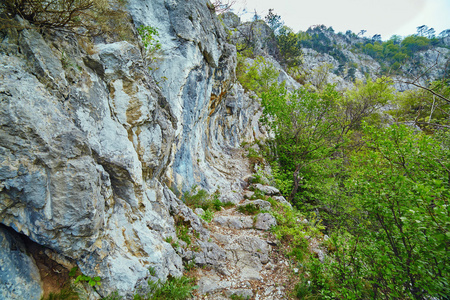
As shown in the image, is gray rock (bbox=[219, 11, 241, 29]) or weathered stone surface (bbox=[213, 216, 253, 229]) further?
Result: gray rock (bbox=[219, 11, 241, 29])

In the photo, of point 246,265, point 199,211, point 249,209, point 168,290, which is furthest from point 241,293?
point 249,209

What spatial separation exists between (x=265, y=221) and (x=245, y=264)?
230cm

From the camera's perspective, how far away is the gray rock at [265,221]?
7758 mm

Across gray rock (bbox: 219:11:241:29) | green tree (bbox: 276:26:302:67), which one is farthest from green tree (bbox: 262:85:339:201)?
green tree (bbox: 276:26:302:67)

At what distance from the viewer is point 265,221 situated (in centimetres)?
797

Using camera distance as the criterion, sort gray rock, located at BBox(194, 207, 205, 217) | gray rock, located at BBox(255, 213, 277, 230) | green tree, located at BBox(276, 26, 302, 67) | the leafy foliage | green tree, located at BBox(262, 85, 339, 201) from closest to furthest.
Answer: gray rock, located at BBox(255, 213, 277, 230) → gray rock, located at BBox(194, 207, 205, 217) → green tree, located at BBox(262, 85, 339, 201) → the leafy foliage → green tree, located at BBox(276, 26, 302, 67)

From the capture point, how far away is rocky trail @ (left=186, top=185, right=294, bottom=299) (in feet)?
16.0

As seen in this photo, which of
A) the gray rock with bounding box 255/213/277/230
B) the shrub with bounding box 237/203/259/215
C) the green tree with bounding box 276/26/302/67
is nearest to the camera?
the gray rock with bounding box 255/213/277/230

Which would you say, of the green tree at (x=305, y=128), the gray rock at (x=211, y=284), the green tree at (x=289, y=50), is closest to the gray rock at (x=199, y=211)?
the gray rock at (x=211, y=284)

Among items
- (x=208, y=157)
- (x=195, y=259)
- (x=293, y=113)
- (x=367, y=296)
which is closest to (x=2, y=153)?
(x=195, y=259)

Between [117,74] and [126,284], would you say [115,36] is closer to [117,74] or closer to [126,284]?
[117,74]

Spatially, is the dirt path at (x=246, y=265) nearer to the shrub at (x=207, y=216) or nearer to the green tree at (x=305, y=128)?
the shrub at (x=207, y=216)

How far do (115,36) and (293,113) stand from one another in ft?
37.5

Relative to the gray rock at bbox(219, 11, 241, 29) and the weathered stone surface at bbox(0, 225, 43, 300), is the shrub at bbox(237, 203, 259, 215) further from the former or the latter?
the gray rock at bbox(219, 11, 241, 29)
